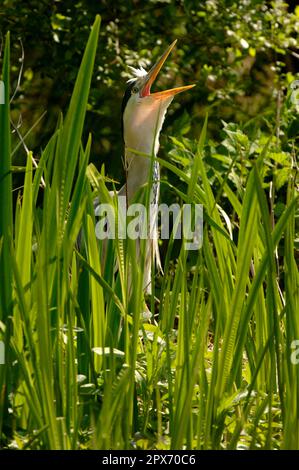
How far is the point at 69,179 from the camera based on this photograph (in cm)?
166

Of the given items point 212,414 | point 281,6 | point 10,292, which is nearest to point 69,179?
point 10,292

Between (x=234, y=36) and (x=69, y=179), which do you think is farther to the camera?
(x=234, y=36)

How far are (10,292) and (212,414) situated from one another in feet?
1.29

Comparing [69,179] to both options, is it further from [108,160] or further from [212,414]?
[108,160]

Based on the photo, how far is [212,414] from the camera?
5.15ft

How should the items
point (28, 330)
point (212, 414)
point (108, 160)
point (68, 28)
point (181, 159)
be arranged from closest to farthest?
point (28, 330)
point (212, 414)
point (181, 159)
point (68, 28)
point (108, 160)

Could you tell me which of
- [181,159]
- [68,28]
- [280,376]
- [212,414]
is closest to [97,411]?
[212,414]

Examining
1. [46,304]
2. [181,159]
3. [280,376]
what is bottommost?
[280,376]

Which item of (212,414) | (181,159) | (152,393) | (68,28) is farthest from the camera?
(68,28)

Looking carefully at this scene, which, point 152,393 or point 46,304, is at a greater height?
point 46,304
